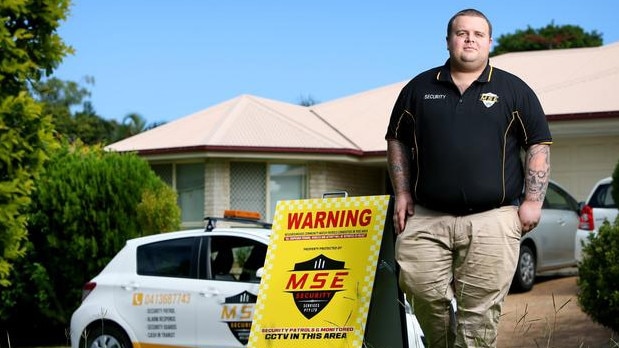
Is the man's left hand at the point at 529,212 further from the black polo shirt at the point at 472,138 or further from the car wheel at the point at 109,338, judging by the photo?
the car wheel at the point at 109,338

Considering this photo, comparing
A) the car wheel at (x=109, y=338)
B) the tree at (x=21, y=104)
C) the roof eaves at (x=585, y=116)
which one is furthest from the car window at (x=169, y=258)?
the roof eaves at (x=585, y=116)

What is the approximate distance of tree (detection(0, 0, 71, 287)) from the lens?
10852mm

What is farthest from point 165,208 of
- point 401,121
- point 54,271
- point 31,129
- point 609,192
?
point 401,121

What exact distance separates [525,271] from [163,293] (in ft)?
23.4

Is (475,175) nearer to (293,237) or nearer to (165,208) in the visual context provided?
(293,237)

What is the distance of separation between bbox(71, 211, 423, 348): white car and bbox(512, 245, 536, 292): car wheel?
6366 millimetres

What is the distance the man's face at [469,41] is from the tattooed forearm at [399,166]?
2.03 feet

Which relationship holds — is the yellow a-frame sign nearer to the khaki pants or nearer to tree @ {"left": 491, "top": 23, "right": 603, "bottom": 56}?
the khaki pants

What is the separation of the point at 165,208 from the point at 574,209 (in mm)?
6696

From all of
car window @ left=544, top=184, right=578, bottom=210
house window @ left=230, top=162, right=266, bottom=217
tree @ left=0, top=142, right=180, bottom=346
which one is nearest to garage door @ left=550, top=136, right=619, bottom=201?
car window @ left=544, top=184, right=578, bottom=210

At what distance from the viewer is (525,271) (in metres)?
15.7

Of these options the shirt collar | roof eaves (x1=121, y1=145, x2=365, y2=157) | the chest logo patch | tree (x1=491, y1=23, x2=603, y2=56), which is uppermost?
tree (x1=491, y1=23, x2=603, y2=56)

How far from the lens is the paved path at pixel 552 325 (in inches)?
459

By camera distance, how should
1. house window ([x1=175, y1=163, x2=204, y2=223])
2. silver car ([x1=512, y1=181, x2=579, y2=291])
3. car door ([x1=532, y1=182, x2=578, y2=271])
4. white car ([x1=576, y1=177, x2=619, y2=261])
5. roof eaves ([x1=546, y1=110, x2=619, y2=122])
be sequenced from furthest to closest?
house window ([x1=175, y1=163, x2=204, y2=223]) → roof eaves ([x1=546, y1=110, x2=619, y2=122]) → car door ([x1=532, y1=182, x2=578, y2=271]) → silver car ([x1=512, y1=181, x2=579, y2=291]) → white car ([x1=576, y1=177, x2=619, y2=261])
